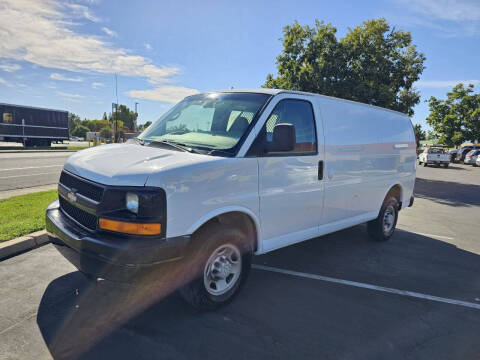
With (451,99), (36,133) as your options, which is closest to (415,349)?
(36,133)

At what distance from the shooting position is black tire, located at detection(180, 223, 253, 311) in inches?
119

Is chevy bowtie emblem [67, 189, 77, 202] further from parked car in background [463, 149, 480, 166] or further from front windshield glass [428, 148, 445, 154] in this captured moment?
parked car in background [463, 149, 480, 166]

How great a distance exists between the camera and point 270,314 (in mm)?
3361

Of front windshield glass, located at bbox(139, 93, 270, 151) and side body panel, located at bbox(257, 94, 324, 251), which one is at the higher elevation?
front windshield glass, located at bbox(139, 93, 270, 151)

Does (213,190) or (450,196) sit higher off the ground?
(213,190)

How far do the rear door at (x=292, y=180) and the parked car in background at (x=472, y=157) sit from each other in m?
39.1

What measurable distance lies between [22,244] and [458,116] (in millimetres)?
55423

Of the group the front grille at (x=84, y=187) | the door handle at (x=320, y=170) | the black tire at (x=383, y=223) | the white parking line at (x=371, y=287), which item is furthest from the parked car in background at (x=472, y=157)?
the front grille at (x=84, y=187)

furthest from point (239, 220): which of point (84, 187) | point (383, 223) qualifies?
point (383, 223)

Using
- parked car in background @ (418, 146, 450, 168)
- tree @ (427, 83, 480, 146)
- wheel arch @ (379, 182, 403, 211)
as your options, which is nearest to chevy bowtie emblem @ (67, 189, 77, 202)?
wheel arch @ (379, 182, 403, 211)

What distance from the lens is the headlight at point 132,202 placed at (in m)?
2.71

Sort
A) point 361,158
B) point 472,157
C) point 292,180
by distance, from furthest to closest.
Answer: point 472,157
point 361,158
point 292,180

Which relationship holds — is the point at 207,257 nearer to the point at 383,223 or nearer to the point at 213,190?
the point at 213,190

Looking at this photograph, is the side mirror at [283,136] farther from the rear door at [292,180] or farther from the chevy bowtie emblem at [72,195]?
the chevy bowtie emblem at [72,195]
